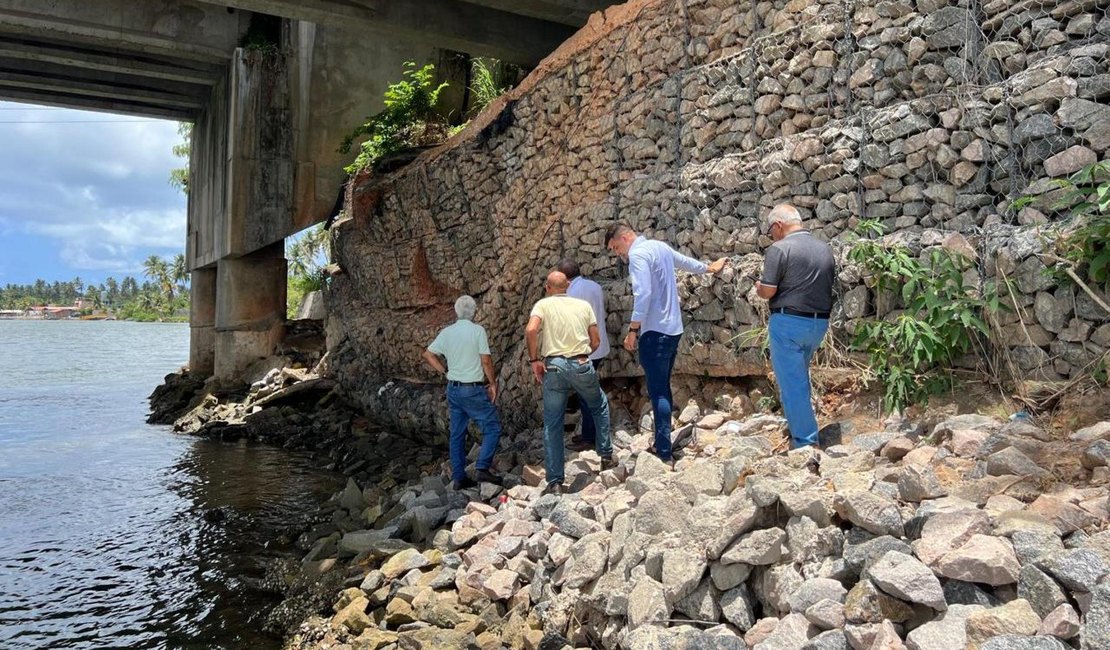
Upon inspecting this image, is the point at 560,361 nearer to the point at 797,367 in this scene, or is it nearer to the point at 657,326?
the point at 657,326

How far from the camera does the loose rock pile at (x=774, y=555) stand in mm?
3027

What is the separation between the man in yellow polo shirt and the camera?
5898 mm

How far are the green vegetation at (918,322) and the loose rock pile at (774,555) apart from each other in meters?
0.48

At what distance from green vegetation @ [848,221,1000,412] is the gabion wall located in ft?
0.47

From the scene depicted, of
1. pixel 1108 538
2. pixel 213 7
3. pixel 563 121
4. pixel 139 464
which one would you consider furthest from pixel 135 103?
pixel 1108 538

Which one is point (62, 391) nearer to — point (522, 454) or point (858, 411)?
point (522, 454)

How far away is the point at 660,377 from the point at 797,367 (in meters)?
1.15

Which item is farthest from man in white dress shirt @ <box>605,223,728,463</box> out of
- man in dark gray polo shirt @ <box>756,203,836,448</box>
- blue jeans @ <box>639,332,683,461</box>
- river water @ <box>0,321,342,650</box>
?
river water @ <box>0,321,342,650</box>

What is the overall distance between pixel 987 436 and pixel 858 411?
1282 millimetres

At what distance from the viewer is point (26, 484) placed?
10.7 metres

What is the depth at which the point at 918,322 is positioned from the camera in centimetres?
503

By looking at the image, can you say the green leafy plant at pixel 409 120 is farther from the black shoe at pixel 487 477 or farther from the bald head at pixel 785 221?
the bald head at pixel 785 221

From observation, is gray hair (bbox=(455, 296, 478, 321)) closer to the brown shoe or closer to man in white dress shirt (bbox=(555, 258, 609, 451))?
man in white dress shirt (bbox=(555, 258, 609, 451))

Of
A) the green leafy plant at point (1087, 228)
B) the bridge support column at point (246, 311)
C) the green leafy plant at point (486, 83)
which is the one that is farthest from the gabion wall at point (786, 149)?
the bridge support column at point (246, 311)
